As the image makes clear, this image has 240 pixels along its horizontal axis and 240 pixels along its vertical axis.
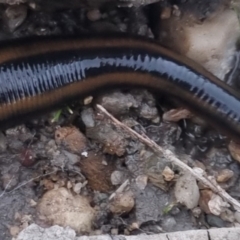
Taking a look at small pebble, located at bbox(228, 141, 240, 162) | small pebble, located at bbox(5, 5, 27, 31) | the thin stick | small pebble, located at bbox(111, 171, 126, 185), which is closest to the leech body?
small pebble, located at bbox(228, 141, 240, 162)

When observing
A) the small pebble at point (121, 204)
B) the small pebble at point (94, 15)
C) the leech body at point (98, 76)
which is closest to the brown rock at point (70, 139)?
the leech body at point (98, 76)

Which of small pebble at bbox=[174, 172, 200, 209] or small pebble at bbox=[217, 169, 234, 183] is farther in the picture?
small pebble at bbox=[217, 169, 234, 183]

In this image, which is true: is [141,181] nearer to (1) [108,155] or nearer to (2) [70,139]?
(1) [108,155]

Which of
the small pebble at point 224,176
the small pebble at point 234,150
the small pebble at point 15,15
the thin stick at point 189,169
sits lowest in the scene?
the small pebble at point 224,176

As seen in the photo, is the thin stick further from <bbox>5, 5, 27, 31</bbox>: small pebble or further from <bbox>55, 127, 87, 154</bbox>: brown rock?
<bbox>5, 5, 27, 31</bbox>: small pebble

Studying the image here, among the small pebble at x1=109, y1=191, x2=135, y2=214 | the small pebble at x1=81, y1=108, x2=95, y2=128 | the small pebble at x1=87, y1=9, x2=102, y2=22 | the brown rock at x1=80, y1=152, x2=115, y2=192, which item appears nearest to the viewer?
the small pebble at x1=109, y1=191, x2=135, y2=214

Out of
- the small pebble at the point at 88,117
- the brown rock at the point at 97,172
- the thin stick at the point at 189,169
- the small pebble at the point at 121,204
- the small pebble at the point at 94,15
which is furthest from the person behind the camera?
the small pebble at the point at 94,15

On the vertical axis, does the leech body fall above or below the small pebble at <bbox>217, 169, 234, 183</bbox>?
above

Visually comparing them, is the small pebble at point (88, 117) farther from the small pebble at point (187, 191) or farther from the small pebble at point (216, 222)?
the small pebble at point (216, 222)

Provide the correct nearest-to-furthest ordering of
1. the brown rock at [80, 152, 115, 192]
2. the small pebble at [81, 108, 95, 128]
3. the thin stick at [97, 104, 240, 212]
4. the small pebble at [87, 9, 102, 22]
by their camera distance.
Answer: the thin stick at [97, 104, 240, 212]
the brown rock at [80, 152, 115, 192]
the small pebble at [81, 108, 95, 128]
the small pebble at [87, 9, 102, 22]
